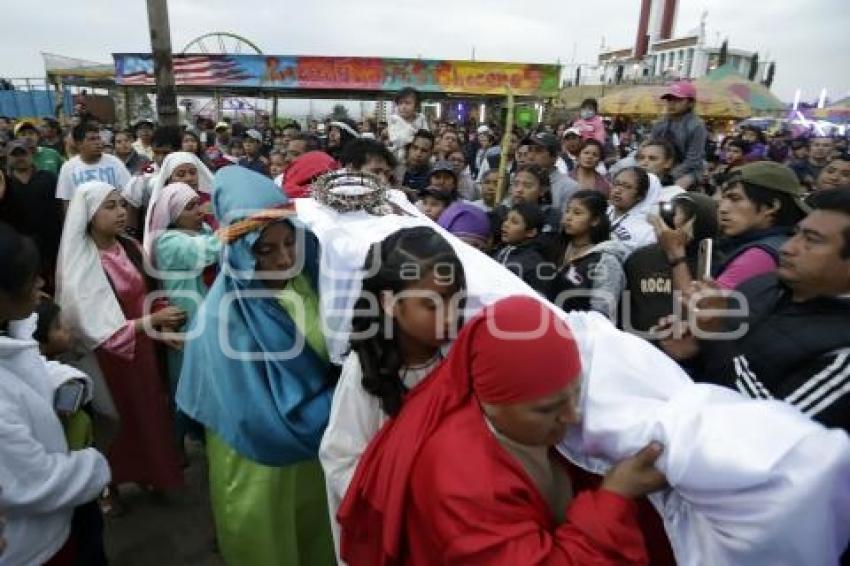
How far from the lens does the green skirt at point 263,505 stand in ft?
6.20

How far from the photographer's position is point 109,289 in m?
2.54

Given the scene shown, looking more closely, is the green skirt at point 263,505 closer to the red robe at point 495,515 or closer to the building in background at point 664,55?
the red robe at point 495,515

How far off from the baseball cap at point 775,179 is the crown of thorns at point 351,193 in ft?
5.13

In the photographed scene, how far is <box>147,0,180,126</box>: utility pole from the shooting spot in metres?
6.44

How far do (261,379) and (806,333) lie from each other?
155 centimetres

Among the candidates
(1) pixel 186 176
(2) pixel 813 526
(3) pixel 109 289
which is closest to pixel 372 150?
(1) pixel 186 176

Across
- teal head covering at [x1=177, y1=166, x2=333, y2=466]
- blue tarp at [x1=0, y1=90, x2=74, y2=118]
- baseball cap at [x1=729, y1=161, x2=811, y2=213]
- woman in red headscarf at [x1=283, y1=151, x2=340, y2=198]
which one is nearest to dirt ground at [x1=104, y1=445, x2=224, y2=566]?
teal head covering at [x1=177, y1=166, x2=333, y2=466]

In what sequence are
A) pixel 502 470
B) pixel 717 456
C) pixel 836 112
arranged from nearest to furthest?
1. pixel 717 456
2. pixel 502 470
3. pixel 836 112

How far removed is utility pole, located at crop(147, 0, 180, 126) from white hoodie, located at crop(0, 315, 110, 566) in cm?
594

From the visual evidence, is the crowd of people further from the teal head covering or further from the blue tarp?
the blue tarp

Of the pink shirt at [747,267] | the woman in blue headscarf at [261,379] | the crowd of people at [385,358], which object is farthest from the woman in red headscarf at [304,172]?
the pink shirt at [747,267]

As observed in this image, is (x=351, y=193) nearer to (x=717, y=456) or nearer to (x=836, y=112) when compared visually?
(x=717, y=456)

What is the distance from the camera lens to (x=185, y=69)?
680 inches

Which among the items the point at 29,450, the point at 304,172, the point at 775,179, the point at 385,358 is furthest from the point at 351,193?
the point at 775,179
